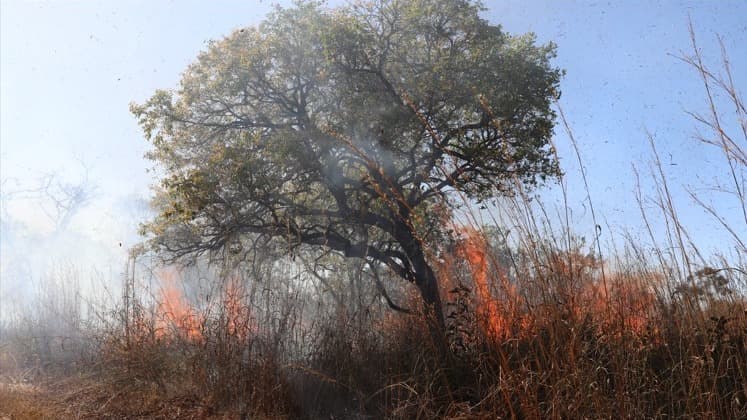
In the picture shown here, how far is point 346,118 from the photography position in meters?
5.66

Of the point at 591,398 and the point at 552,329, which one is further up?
the point at 552,329

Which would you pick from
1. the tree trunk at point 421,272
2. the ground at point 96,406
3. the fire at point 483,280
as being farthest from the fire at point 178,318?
the fire at point 483,280

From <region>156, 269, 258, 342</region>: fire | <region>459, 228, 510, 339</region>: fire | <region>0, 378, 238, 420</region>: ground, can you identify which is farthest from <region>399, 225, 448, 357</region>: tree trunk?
<region>0, 378, 238, 420</region>: ground

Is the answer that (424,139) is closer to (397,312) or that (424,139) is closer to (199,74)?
(397,312)

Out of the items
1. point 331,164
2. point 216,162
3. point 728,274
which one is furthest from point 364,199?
point 728,274

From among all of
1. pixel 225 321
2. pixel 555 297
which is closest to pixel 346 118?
pixel 225 321

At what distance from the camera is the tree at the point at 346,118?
5516 mm

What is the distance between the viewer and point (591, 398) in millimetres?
2482

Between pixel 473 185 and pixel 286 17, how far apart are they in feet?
9.22

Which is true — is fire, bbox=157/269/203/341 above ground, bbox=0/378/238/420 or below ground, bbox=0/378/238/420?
above

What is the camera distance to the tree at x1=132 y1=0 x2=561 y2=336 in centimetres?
552

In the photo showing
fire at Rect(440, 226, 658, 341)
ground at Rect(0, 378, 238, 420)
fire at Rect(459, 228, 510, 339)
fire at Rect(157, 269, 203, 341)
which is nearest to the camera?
fire at Rect(440, 226, 658, 341)

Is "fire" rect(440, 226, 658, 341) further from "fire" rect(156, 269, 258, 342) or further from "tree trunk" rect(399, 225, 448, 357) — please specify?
"tree trunk" rect(399, 225, 448, 357)

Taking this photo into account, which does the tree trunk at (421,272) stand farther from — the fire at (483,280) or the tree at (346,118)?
the fire at (483,280)
